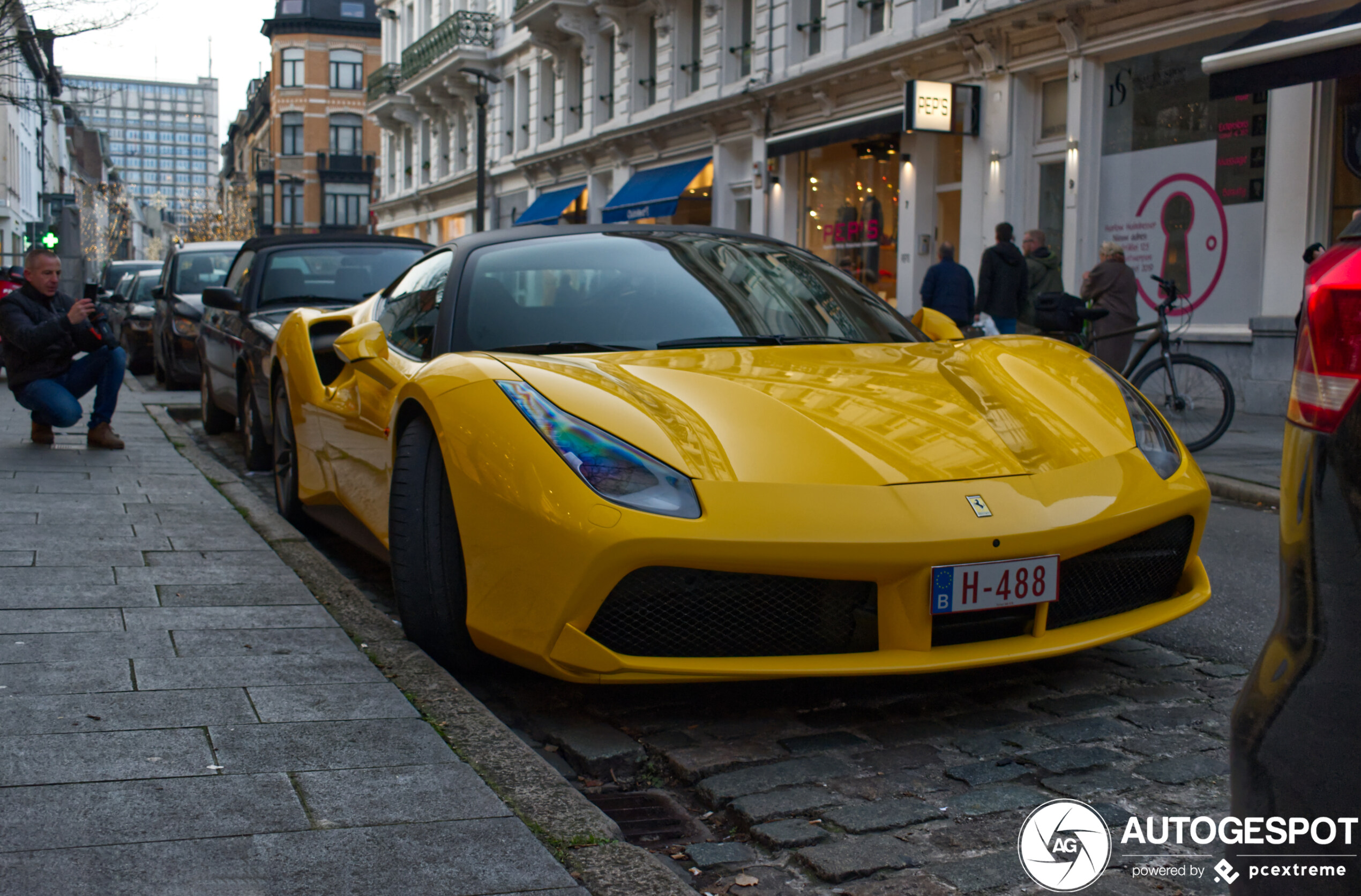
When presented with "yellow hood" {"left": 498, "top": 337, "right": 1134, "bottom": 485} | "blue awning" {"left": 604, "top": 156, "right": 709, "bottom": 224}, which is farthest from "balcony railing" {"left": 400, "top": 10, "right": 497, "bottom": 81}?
"yellow hood" {"left": 498, "top": 337, "right": 1134, "bottom": 485}

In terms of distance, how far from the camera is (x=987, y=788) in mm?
2859

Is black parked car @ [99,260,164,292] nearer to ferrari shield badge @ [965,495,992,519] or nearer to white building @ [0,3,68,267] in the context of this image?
white building @ [0,3,68,267]

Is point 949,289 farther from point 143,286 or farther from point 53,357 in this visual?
point 143,286

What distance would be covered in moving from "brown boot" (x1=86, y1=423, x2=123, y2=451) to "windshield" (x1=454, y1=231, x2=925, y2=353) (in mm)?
4943

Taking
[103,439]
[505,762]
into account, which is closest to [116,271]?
[103,439]

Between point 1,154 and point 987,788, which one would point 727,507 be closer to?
point 987,788

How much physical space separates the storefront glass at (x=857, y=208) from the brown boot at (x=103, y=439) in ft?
37.3

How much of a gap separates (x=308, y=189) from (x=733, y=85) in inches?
2312

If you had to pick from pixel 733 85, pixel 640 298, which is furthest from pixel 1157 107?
pixel 640 298

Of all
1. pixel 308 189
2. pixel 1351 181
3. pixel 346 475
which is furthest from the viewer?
pixel 308 189

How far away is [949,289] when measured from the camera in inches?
546

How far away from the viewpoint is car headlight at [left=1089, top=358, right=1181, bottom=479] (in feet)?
11.8

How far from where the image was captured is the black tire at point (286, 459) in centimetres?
594

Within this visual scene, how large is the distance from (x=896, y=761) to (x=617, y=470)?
0.92 meters
